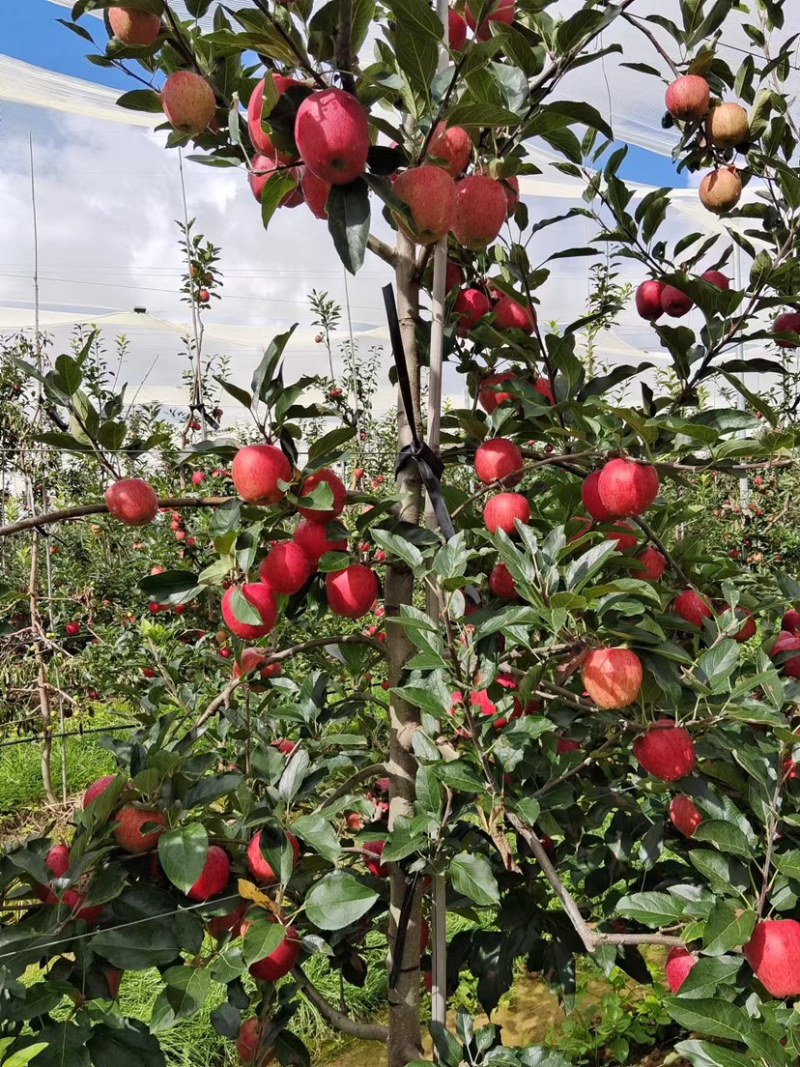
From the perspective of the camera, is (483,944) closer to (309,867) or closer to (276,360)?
(309,867)

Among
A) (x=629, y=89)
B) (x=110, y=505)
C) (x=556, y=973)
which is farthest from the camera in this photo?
(x=629, y=89)

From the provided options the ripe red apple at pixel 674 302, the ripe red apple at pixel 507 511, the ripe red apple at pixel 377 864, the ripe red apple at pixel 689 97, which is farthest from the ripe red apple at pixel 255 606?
the ripe red apple at pixel 689 97

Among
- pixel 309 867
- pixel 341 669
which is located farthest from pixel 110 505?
pixel 341 669

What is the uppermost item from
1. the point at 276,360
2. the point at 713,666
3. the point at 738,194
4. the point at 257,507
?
the point at 738,194

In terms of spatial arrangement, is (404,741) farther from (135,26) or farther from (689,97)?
(689,97)

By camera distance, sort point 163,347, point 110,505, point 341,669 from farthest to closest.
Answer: point 163,347
point 341,669
point 110,505

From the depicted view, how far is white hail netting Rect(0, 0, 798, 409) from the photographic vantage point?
718cm

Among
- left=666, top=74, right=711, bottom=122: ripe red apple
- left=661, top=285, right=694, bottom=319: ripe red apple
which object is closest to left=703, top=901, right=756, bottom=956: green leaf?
left=661, top=285, right=694, bottom=319: ripe red apple

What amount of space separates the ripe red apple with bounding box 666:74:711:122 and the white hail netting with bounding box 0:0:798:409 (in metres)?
5.20

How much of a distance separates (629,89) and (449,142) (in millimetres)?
7093

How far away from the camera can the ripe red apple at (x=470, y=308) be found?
103cm

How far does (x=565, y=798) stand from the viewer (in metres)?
0.81

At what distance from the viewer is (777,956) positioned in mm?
660

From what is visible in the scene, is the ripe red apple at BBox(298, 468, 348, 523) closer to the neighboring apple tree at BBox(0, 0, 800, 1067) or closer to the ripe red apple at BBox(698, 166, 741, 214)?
the neighboring apple tree at BBox(0, 0, 800, 1067)
